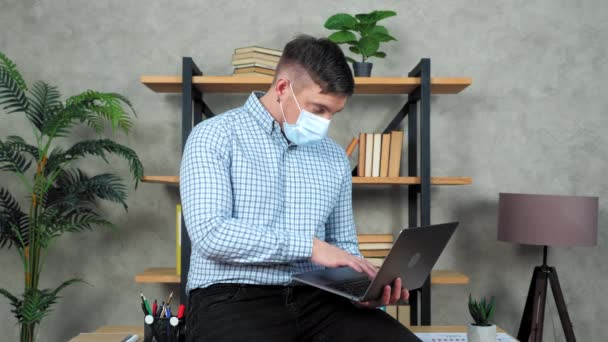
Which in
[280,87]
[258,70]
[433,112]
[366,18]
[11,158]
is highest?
[366,18]

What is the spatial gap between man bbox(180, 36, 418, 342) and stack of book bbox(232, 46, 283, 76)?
80 cm

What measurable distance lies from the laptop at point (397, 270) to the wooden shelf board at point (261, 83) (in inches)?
43.9

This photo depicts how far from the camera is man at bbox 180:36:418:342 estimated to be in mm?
1494

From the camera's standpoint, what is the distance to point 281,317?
153 centimetres

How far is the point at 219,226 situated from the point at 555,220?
1.62 meters

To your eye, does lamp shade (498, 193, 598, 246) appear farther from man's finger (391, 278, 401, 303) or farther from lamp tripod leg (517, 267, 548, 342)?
man's finger (391, 278, 401, 303)

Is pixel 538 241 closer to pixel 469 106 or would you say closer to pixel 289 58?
pixel 469 106

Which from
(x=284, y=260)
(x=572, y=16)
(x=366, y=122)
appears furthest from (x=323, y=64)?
(x=572, y=16)

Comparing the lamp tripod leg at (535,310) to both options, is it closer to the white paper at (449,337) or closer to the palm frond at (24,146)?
the white paper at (449,337)

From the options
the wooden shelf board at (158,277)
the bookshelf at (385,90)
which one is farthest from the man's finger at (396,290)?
the wooden shelf board at (158,277)

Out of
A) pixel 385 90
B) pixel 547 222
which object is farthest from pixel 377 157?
pixel 547 222

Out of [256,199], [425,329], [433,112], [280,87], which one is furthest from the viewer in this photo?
[433,112]

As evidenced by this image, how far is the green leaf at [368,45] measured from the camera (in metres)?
2.67

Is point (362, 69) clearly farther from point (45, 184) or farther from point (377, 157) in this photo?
point (45, 184)
